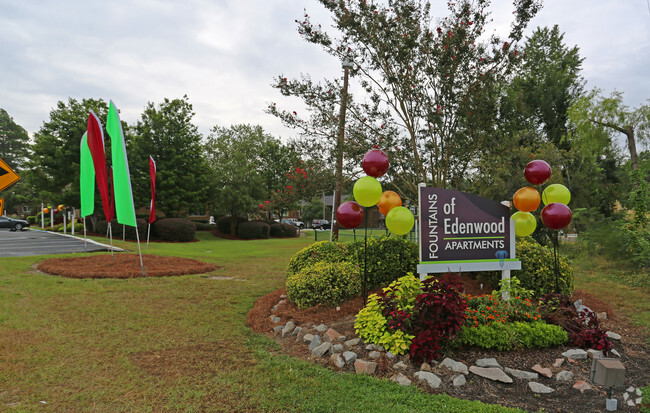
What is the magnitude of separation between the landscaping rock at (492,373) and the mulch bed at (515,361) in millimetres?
47

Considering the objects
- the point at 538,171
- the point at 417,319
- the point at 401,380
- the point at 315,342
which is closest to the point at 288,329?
the point at 315,342

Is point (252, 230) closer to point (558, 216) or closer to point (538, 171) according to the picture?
point (538, 171)

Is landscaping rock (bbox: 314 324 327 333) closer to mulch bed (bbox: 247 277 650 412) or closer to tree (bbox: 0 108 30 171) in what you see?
mulch bed (bbox: 247 277 650 412)

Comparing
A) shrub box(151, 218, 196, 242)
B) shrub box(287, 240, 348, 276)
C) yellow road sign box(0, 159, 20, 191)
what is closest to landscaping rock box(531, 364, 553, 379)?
shrub box(287, 240, 348, 276)

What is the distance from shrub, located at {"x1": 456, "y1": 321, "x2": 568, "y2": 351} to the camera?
13.9 ft

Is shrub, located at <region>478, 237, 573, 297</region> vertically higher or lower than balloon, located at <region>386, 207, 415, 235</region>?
lower

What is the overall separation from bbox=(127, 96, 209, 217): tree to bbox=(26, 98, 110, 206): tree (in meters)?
2.62

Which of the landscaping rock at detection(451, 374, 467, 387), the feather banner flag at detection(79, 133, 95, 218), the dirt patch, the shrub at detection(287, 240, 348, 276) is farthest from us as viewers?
the feather banner flag at detection(79, 133, 95, 218)

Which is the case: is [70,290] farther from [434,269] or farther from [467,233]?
[467,233]

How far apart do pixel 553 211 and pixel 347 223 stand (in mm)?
3023

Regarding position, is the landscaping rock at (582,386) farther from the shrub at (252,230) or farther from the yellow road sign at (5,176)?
the shrub at (252,230)

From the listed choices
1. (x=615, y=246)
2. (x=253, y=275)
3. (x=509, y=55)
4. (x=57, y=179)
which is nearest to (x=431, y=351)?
(x=509, y=55)

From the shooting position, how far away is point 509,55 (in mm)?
7512

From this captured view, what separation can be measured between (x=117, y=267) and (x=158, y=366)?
8.04 m
